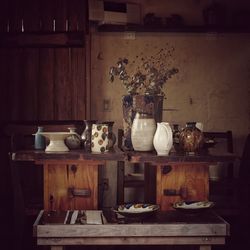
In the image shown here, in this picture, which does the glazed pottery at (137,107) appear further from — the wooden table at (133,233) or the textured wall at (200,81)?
the textured wall at (200,81)

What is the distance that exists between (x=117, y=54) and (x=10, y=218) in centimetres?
205

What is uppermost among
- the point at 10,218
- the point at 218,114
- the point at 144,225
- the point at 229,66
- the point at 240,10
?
the point at 240,10

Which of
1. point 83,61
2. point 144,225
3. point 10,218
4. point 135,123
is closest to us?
point 144,225

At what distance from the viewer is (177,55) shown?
538 cm

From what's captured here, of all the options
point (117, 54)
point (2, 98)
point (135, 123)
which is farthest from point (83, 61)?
point (135, 123)

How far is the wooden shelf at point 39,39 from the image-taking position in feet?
16.6

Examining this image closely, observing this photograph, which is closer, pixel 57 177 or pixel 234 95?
pixel 57 177

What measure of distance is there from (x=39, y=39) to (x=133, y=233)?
10.2 ft

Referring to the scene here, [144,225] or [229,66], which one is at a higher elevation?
[229,66]

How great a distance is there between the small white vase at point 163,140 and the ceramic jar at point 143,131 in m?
0.12

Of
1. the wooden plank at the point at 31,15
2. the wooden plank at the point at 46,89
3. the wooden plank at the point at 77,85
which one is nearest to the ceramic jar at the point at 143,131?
the wooden plank at the point at 77,85

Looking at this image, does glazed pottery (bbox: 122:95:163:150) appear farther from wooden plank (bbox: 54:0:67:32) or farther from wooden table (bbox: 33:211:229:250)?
wooden plank (bbox: 54:0:67:32)

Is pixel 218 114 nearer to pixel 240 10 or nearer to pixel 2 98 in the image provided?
pixel 240 10

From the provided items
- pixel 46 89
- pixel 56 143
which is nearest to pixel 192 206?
pixel 56 143
